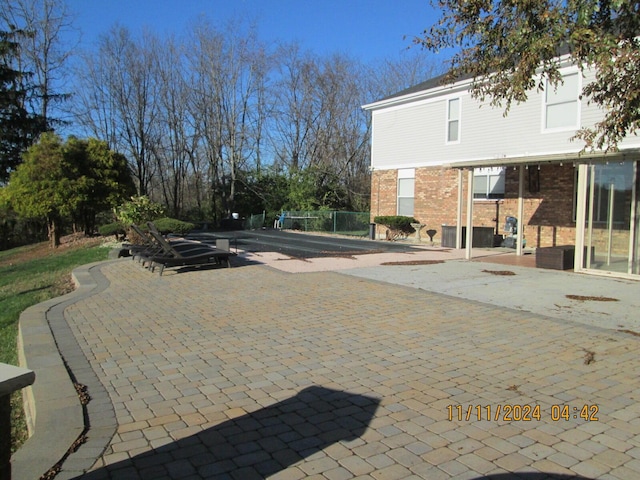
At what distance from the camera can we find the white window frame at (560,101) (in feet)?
50.1

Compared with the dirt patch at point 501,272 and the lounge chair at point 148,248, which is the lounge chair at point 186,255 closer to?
the lounge chair at point 148,248

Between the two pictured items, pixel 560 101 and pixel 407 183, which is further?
pixel 407 183

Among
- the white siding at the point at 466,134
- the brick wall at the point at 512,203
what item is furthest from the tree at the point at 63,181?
the brick wall at the point at 512,203

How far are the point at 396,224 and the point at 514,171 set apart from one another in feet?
17.6

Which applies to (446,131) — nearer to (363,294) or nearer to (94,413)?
(363,294)

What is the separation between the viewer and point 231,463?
3143 mm

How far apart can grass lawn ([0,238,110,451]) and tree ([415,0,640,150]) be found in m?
6.94

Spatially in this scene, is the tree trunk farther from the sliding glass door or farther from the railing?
the sliding glass door

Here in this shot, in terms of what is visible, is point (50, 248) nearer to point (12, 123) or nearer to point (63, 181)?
point (63, 181)

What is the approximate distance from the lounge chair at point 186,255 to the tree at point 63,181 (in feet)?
30.3

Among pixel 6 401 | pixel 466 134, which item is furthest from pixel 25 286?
pixel 466 134

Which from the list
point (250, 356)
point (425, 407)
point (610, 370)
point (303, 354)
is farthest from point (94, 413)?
point (610, 370)

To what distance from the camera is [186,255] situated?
37.5 ft

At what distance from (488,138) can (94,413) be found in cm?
1708
